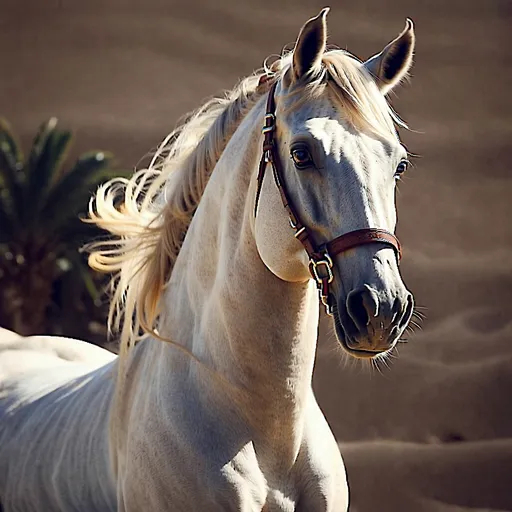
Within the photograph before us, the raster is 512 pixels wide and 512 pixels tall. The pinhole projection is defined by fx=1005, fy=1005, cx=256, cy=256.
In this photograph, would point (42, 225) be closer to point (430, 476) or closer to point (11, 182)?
point (11, 182)

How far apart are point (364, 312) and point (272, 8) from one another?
1360 cm

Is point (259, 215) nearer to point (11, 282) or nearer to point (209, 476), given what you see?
point (209, 476)

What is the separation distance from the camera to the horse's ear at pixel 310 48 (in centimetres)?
249

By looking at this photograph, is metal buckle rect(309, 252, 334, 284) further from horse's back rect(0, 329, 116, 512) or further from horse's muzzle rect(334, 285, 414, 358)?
horse's back rect(0, 329, 116, 512)

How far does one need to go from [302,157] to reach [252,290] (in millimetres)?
445

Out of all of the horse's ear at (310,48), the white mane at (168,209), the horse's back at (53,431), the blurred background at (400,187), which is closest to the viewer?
the horse's ear at (310,48)

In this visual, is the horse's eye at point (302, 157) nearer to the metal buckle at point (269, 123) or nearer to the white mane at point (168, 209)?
the metal buckle at point (269, 123)

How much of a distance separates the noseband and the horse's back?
1.17m

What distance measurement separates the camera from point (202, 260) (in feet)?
9.71

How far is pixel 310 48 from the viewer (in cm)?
254

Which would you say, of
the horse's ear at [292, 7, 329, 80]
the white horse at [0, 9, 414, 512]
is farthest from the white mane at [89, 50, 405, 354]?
the horse's ear at [292, 7, 329, 80]

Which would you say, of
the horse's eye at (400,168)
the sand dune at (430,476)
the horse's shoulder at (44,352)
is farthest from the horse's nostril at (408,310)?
the sand dune at (430,476)

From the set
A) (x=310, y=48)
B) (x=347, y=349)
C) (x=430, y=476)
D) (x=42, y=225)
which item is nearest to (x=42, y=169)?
(x=42, y=225)

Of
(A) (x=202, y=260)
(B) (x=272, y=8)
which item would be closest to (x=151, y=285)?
(A) (x=202, y=260)
